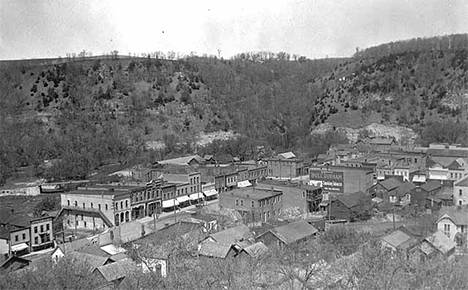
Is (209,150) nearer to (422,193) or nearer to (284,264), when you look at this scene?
(422,193)

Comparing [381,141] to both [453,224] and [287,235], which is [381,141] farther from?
[287,235]

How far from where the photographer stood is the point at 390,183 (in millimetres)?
23672

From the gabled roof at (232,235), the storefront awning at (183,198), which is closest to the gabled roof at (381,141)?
the storefront awning at (183,198)

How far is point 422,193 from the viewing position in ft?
72.8

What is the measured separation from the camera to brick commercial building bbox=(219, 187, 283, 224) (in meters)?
20.4

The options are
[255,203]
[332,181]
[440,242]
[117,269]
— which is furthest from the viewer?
[332,181]

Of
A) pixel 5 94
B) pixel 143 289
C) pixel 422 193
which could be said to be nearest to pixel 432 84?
pixel 422 193

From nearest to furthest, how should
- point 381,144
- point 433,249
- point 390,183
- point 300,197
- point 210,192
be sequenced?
point 433,249 → point 300,197 → point 390,183 → point 210,192 → point 381,144

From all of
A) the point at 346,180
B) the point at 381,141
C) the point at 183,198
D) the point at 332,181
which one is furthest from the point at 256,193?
the point at 381,141

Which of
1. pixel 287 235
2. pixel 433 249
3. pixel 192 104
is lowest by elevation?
pixel 287 235

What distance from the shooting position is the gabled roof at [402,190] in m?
22.6

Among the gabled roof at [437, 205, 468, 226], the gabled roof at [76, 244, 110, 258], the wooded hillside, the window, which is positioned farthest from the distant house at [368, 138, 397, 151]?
the gabled roof at [76, 244, 110, 258]

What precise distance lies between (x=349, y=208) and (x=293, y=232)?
4.80 m

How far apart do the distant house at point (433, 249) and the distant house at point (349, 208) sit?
5886mm
